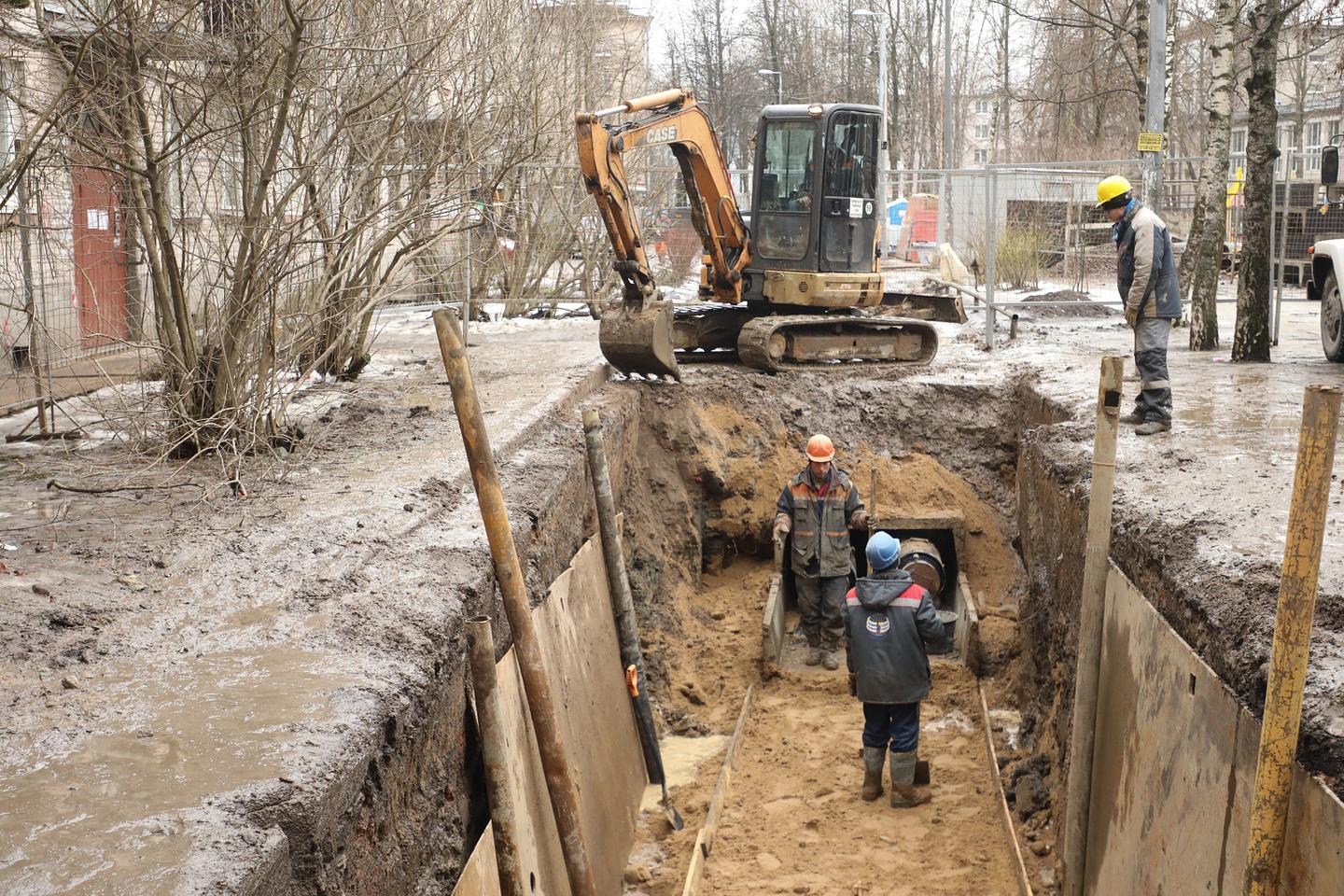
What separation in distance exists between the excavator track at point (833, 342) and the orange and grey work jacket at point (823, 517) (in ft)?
10.6

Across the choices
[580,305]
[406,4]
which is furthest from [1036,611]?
[580,305]

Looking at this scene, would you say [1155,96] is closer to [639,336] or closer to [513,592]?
[639,336]

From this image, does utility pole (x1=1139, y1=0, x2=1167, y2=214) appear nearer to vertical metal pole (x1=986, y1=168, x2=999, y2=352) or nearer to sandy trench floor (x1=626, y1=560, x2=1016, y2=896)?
vertical metal pole (x1=986, y1=168, x2=999, y2=352)

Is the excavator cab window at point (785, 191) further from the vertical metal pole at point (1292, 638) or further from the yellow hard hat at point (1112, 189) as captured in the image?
the vertical metal pole at point (1292, 638)

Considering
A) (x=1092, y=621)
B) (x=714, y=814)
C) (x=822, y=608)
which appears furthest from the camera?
(x=822, y=608)

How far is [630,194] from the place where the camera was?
13.1m

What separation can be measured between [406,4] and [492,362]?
465cm

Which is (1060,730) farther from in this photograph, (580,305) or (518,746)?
(580,305)

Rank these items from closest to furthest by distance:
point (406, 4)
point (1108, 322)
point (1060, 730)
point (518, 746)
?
point (518, 746), point (1060, 730), point (406, 4), point (1108, 322)

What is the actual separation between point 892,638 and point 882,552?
580 mm

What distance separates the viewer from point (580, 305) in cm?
2033

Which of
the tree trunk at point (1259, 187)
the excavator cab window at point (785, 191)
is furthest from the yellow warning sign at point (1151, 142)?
the excavator cab window at point (785, 191)

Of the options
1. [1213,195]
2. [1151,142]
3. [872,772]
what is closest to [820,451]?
[872,772]

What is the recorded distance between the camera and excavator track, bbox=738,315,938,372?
552 inches
